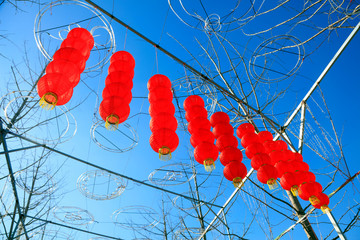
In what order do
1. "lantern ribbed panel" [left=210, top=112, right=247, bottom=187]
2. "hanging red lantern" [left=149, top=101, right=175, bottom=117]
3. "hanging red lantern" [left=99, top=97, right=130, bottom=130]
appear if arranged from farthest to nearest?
1. "lantern ribbed panel" [left=210, top=112, right=247, bottom=187]
2. "hanging red lantern" [left=149, top=101, right=175, bottom=117]
3. "hanging red lantern" [left=99, top=97, right=130, bottom=130]

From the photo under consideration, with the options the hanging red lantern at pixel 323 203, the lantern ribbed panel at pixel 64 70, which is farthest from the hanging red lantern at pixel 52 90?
the hanging red lantern at pixel 323 203

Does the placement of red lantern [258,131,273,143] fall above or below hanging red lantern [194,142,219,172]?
above

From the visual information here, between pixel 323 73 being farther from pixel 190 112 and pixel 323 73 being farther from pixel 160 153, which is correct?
pixel 160 153

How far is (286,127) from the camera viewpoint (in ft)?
20.1

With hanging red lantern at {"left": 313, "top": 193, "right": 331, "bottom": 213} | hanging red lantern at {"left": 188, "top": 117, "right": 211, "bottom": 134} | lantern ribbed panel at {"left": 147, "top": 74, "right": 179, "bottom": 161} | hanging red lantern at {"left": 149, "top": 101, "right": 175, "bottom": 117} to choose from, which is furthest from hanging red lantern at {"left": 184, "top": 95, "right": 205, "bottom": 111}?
hanging red lantern at {"left": 313, "top": 193, "right": 331, "bottom": 213}

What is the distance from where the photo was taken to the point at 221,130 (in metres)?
4.59

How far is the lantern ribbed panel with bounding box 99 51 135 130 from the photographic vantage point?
339 cm

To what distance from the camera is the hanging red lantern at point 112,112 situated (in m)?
3.38

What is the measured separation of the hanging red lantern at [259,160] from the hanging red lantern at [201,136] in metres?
0.83

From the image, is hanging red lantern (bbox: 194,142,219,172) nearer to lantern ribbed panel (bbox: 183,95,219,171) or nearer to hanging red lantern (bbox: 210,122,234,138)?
lantern ribbed panel (bbox: 183,95,219,171)

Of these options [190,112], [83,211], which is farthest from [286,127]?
[83,211]

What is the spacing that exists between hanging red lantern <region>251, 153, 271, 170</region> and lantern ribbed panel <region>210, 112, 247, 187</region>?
0.36 metres

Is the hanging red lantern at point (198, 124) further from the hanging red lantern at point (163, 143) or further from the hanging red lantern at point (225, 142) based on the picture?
the hanging red lantern at point (163, 143)

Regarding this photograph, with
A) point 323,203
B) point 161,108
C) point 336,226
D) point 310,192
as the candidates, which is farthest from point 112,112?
point 336,226
